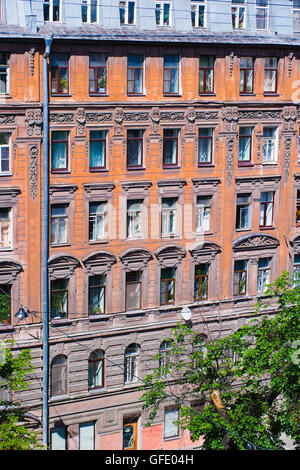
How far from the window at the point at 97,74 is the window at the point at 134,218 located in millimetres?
Answer: 5047

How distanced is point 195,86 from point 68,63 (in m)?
6.04

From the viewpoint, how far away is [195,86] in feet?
128

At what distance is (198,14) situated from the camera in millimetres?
38969

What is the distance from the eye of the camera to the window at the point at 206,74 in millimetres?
39375

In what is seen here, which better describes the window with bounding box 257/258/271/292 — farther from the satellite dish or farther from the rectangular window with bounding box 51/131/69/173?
the rectangular window with bounding box 51/131/69/173

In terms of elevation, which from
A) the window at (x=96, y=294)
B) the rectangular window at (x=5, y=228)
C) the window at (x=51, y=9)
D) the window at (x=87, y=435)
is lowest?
the window at (x=87, y=435)

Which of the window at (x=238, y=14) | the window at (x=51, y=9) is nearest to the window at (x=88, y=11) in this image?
the window at (x=51, y=9)

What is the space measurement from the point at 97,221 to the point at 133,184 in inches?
88.0

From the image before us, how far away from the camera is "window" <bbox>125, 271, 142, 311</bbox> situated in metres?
39.4

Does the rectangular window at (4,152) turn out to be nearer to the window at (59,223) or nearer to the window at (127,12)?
the window at (59,223)

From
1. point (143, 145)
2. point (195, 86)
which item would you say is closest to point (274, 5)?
point (195, 86)

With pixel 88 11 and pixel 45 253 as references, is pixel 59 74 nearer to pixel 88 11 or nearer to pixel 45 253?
pixel 88 11

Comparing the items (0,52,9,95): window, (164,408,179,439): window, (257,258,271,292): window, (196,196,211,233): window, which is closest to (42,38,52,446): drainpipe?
(0,52,9,95): window

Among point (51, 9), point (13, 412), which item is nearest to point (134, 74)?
point (51, 9)
